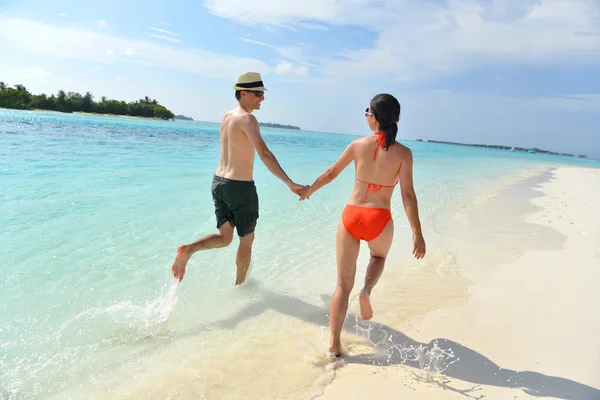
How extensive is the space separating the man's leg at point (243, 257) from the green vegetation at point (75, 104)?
113 meters

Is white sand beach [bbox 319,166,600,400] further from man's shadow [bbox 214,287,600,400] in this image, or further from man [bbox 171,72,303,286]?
man [bbox 171,72,303,286]

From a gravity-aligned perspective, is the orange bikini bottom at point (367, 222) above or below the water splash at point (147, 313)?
above

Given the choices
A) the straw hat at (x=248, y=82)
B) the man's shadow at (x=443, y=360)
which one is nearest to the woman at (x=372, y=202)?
the man's shadow at (x=443, y=360)

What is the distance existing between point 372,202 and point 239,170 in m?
1.53

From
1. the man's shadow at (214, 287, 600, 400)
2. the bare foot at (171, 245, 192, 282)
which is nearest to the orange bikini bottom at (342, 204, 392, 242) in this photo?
the man's shadow at (214, 287, 600, 400)

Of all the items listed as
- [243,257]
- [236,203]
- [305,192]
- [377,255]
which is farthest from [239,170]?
[377,255]

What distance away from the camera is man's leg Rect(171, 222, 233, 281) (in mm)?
3859

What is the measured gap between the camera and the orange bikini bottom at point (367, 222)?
308 cm

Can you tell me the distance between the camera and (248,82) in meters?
3.98

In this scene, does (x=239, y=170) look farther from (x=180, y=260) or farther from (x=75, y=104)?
(x=75, y=104)

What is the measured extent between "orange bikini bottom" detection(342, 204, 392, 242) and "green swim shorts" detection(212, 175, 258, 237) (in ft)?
4.34

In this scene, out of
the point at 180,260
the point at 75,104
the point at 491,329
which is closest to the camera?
the point at 491,329

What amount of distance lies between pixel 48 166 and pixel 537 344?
12.9 metres

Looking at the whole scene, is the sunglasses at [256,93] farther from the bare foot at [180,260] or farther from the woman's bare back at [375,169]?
the bare foot at [180,260]
